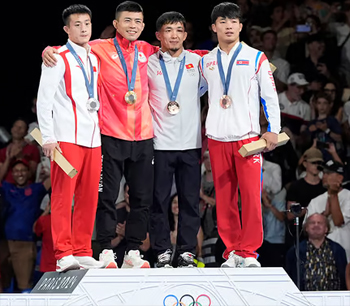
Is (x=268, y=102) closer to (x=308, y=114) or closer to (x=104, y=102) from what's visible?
(x=104, y=102)

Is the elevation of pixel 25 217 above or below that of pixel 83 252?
below

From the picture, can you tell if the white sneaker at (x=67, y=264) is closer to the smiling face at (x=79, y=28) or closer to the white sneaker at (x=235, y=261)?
the white sneaker at (x=235, y=261)

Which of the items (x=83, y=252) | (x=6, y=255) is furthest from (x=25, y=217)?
(x=83, y=252)

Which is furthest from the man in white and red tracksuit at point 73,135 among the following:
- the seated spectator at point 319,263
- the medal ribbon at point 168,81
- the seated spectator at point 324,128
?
the seated spectator at point 324,128

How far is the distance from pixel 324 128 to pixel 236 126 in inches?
132

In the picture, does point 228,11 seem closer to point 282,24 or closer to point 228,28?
point 228,28

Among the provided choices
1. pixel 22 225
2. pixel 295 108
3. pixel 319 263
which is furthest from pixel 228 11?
pixel 22 225

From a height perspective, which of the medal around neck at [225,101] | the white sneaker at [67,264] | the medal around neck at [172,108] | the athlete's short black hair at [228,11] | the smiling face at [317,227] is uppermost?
the athlete's short black hair at [228,11]

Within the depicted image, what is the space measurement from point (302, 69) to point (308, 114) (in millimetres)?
661

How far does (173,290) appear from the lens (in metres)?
5.36

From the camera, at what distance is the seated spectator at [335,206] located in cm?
852

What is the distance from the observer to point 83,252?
5.92m

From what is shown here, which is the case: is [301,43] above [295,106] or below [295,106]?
above

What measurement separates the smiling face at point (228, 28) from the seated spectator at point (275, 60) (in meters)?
3.64
